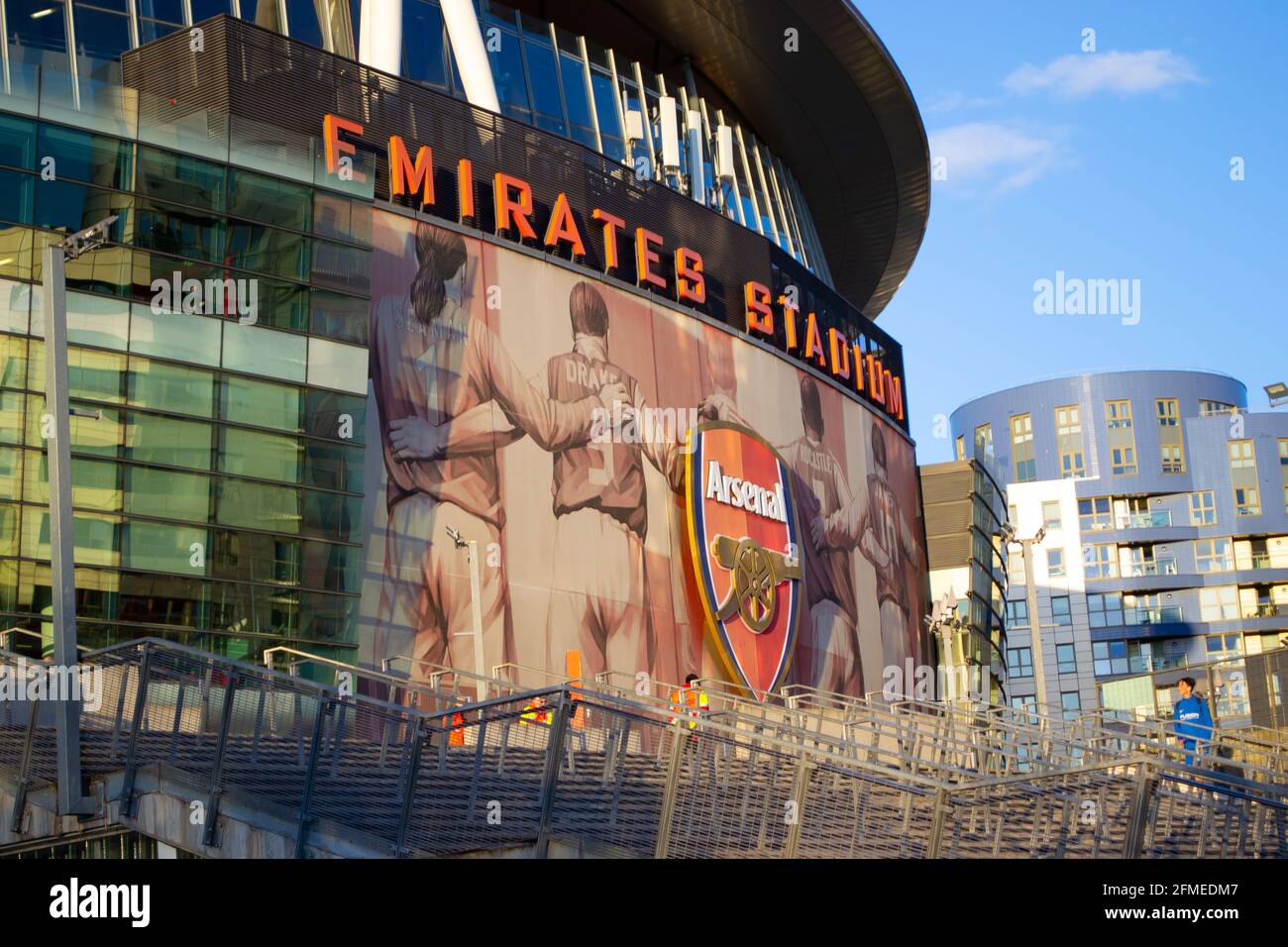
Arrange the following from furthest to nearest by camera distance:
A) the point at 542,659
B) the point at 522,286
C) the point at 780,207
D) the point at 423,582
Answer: the point at 780,207 → the point at 522,286 → the point at 542,659 → the point at 423,582

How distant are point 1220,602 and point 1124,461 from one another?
1113 cm

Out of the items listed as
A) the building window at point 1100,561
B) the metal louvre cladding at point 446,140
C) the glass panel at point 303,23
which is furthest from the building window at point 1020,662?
the glass panel at point 303,23

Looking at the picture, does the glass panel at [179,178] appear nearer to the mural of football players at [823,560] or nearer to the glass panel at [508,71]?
the glass panel at [508,71]

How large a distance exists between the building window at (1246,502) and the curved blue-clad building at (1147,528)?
0.09 metres

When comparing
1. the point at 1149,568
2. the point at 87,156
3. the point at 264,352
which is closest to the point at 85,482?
the point at 264,352

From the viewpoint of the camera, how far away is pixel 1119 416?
97625 mm

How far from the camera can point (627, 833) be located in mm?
11789

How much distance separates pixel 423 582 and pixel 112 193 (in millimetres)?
8248

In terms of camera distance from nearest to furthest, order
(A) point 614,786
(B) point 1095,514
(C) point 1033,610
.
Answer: (A) point 614,786
(C) point 1033,610
(B) point 1095,514

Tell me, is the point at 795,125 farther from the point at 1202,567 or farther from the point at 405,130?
the point at 1202,567

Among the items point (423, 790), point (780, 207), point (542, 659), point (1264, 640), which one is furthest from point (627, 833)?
point (1264, 640)

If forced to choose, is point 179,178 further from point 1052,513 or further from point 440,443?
point 1052,513

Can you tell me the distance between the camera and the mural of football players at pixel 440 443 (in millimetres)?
26016

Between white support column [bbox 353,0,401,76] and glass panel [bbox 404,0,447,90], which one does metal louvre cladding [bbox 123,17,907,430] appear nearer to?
white support column [bbox 353,0,401,76]
